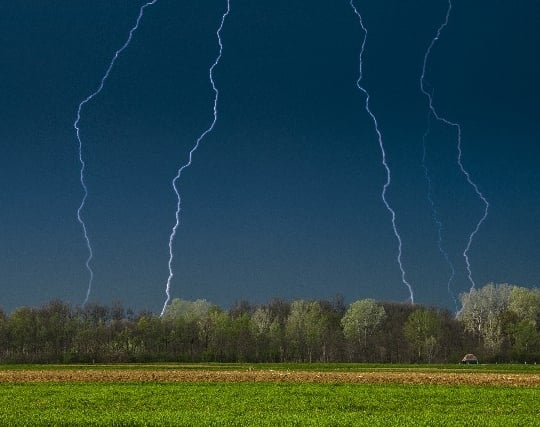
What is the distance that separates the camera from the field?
844 inches

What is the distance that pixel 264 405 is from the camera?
87.6ft

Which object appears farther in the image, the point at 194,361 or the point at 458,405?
the point at 194,361

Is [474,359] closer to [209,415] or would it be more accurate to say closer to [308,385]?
[308,385]

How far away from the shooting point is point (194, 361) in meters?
94.2

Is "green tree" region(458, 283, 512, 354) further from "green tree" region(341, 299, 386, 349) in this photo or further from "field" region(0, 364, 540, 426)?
"field" region(0, 364, 540, 426)

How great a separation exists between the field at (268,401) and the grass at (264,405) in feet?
0.11

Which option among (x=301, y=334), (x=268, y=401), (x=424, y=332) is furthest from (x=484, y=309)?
(x=268, y=401)

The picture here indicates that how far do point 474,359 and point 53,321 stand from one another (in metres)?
71.0

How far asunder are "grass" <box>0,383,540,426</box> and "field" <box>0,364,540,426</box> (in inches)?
1.3

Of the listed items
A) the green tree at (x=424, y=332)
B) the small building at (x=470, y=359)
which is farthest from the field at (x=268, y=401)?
the green tree at (x=424, y=332)

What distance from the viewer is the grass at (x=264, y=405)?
834 inches

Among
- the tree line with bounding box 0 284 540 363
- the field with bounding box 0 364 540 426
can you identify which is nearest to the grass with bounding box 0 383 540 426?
the field with bounding box 0 364 540 426

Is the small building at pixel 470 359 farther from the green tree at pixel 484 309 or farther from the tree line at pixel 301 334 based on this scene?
the green tree at pixel 484 309

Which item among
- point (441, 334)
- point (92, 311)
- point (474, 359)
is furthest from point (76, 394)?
point (92, 311)
